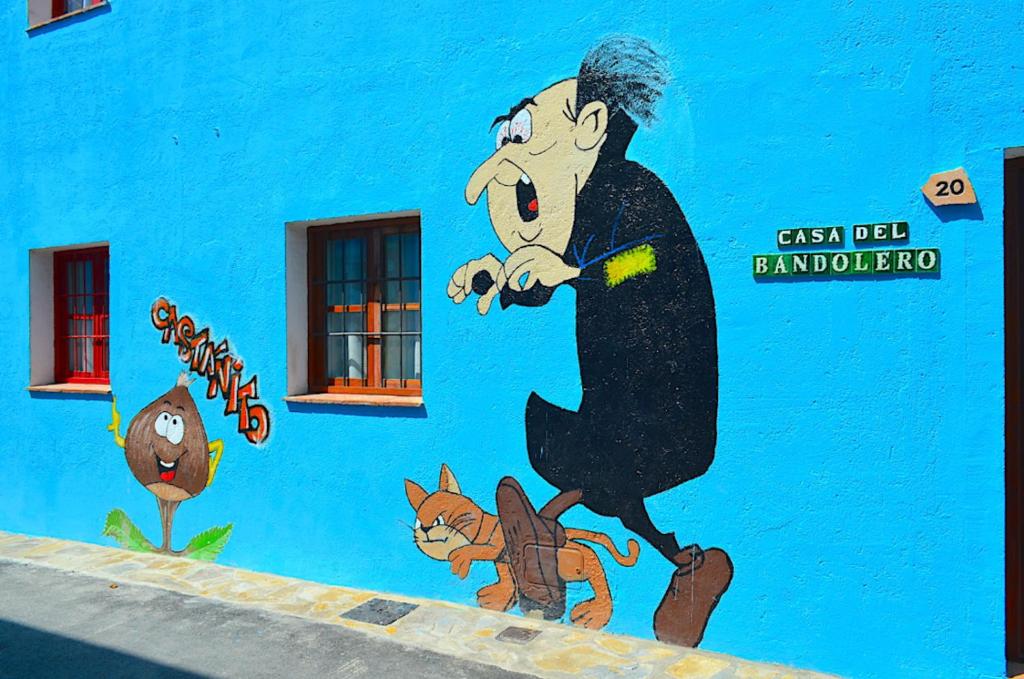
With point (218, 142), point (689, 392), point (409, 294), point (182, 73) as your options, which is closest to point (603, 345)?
point (689, 392)

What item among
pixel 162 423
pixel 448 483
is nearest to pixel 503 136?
pixel 448 483

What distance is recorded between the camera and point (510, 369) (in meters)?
5.42

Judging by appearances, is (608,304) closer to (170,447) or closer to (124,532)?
(170,447)

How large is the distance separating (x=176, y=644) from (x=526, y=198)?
3.45 meters

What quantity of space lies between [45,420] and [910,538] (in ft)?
24.1

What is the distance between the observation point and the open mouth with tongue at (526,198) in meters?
5.35

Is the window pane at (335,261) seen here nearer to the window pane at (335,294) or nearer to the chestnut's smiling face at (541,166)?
the window pane at (335,294)

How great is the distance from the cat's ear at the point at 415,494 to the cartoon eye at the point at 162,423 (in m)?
2.51

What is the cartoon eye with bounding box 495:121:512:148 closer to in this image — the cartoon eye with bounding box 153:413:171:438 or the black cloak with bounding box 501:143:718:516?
the black cloak with bounding box 501:143:718:516

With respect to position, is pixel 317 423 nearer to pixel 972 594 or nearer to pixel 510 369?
pixel 510 369

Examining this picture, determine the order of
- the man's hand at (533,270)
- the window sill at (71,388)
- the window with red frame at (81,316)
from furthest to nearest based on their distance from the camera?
the window with red frame at (81,316)
the window sill at (71,388)
the man's hand at (533,270)

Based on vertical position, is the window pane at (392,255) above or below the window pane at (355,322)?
above

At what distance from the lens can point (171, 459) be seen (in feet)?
23.3

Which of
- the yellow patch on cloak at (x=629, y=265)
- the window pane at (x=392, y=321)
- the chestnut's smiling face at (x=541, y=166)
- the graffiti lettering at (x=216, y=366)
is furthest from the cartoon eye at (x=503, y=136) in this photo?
the graffiti lettering at (x=216, y=366)
